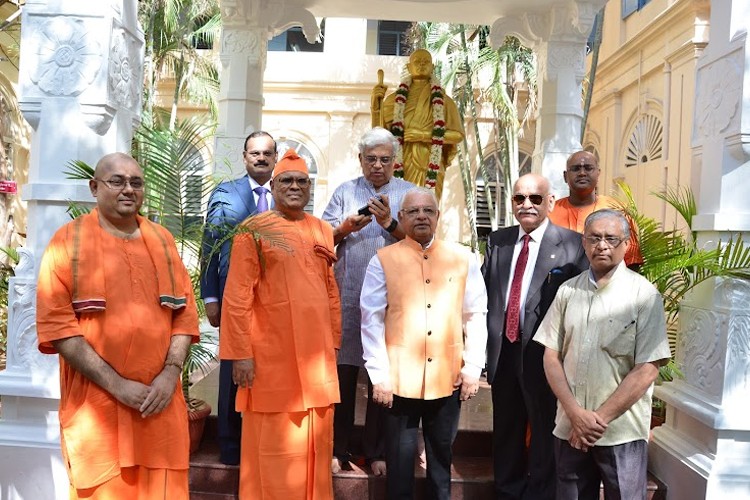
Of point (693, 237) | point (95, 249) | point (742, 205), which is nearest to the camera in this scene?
point (95, 249)

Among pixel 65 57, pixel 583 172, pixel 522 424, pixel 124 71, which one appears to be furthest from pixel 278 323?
pixel 583 172

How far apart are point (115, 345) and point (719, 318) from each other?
10.1 ft

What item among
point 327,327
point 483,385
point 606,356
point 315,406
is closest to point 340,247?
point 327,327

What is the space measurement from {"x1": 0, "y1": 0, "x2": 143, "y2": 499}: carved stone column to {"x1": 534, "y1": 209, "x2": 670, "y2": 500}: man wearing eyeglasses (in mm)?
2711

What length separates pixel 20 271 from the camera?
398cm

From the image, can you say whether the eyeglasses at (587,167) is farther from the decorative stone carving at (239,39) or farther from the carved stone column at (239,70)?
the decorative stone carving at (239,39)

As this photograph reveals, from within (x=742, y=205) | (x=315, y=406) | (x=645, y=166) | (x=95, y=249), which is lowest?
(x=315, y=406)

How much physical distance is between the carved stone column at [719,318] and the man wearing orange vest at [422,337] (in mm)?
1353

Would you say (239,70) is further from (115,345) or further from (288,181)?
(115,345)

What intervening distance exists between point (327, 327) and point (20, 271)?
5.95 ft

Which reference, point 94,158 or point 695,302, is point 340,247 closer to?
point 94,158

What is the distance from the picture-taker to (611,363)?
3.11 m

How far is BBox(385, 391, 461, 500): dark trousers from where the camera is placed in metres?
3.53

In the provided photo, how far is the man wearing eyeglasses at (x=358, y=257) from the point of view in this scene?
161 inches
